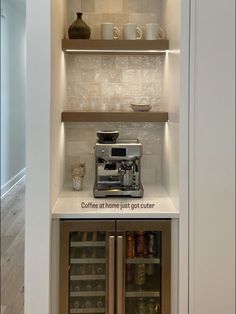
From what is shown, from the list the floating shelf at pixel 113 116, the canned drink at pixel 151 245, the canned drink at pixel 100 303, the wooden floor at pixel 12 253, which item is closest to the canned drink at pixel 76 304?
the canned drink at pixel 100 303

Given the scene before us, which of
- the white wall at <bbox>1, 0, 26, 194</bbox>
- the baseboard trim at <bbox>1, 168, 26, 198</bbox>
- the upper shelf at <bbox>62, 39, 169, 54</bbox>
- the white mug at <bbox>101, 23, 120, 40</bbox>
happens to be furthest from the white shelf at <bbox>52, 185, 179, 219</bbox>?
the white wall at <bbox>1, 0, 26, 194</bbox>

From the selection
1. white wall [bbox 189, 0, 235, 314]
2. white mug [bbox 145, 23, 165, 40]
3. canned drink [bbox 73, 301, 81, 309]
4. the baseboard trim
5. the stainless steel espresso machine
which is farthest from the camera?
the baseboard trim

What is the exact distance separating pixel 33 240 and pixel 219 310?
0.99 m

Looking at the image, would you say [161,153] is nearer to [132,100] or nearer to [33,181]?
[132,100]

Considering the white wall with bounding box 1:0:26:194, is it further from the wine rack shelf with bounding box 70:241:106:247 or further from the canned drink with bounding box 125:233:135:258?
the canned drink with bounding box 125:233:135:258

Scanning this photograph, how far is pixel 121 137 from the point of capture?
256 centimetres

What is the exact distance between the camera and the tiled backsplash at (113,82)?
2.54 meters

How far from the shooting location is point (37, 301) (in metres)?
1.91

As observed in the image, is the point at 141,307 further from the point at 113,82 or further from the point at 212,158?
the point at 113,82

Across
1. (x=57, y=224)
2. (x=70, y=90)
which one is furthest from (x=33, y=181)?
(x=70, y=90)

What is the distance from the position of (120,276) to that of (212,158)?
771 millimetres

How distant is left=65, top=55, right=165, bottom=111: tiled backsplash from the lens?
2535mm

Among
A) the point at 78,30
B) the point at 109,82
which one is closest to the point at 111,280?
the point at 109,82

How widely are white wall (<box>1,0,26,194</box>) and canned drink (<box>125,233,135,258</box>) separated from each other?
10.1 ft
